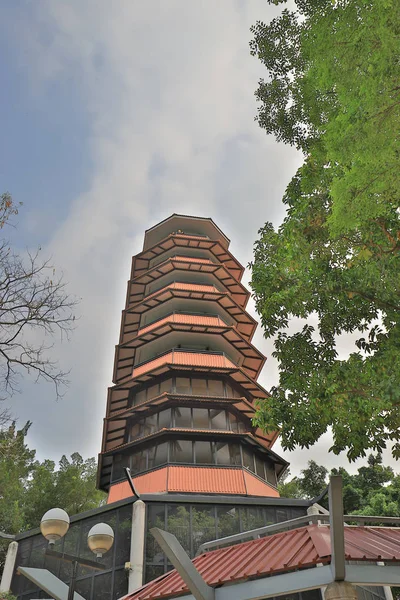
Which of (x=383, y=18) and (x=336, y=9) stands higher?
(x=336, y=9)

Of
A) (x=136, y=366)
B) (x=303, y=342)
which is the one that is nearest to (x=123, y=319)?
(x=136, y=366)

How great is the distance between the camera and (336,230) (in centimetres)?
827

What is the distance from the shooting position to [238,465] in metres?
22.0

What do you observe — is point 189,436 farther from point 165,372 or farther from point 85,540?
point 85,540

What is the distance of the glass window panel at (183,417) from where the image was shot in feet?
76.0

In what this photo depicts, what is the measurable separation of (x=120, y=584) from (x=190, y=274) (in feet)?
67.5

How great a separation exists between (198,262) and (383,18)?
2634 centimetres

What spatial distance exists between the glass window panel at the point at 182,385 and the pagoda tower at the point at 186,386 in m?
0.05

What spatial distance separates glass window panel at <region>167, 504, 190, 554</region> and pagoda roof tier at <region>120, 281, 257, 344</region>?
14785mm

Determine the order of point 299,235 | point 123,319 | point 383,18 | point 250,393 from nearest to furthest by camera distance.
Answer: point 383,18 < point 299,235 < point 250,393 < point 123,319

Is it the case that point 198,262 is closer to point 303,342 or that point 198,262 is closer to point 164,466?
point 164,466

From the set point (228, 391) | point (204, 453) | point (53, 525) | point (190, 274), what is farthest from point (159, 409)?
point (53, 525)

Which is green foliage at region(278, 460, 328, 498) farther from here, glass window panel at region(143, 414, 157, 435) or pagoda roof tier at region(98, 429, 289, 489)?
glass window panel at region(143, 414, 157, 435)

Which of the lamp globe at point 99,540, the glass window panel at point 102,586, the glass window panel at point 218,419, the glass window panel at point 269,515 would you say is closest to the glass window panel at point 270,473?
the glass window panel at point 218,419
